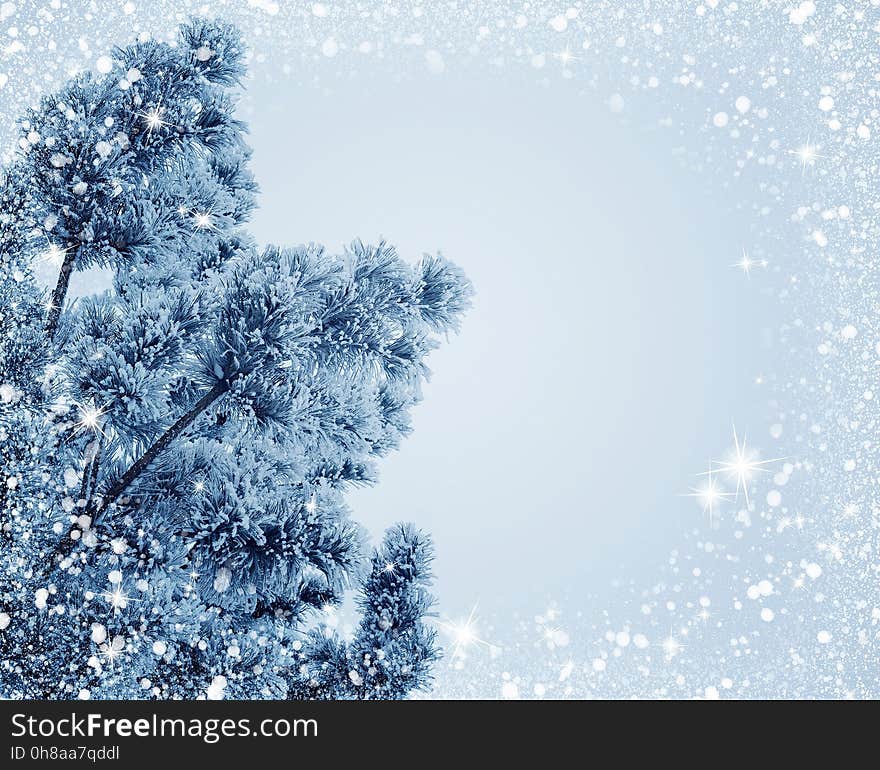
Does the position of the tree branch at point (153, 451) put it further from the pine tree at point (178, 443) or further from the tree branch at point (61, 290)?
the tree branch at point (61, 290)

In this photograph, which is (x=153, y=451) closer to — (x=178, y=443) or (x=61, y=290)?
(x=178, y=443)

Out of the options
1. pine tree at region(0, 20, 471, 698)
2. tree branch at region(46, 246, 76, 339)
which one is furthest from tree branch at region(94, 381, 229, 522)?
tree branch at region(46, 246, 76, 339)

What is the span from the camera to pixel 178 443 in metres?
2.77

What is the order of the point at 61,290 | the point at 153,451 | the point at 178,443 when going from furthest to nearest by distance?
the point at 61,290 → the point at 178,443 → the point at 153,451

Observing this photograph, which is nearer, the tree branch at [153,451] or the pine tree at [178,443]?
the pine tree at [178,443]

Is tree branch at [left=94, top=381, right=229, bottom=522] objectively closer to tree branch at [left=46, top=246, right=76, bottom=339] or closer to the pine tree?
the pine tree

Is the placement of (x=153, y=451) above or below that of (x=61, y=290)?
below

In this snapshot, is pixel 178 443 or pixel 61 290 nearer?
pixel 178 443

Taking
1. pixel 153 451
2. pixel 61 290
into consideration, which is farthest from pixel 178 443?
pixel 61 290

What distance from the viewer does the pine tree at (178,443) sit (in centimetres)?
240

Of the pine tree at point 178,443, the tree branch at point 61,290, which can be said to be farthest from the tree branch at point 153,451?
the tree branch at point 61,290

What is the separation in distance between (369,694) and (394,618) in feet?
1.01

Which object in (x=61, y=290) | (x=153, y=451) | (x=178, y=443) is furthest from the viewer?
(x=61, y=290)

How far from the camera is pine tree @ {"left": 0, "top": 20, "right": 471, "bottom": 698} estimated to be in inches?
94.4
